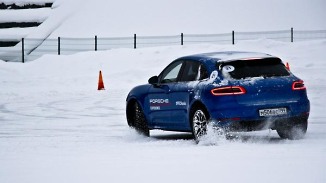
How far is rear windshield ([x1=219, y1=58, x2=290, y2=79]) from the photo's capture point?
11.9 m

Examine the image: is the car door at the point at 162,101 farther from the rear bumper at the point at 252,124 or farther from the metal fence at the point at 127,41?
the metal fence at the point at 127,41

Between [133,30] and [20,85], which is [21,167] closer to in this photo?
[20,85]

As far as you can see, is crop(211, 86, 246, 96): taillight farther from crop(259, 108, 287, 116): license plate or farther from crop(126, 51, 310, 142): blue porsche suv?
crop(259, 108, 287, 116): license plate

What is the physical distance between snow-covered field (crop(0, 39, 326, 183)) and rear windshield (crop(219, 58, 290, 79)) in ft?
3.39

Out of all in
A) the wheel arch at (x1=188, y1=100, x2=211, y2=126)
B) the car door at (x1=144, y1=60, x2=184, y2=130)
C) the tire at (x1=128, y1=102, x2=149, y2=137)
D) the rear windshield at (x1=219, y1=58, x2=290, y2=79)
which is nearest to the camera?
the wheel arch at (x1=188, y1=100, x2=211, y2=126)

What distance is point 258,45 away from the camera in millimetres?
39094

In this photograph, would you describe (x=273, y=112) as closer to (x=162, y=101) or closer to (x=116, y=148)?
(x=162, y=101)

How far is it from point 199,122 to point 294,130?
156 cm

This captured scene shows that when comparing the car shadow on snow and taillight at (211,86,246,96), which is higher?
taillight at (211,86,246,96)

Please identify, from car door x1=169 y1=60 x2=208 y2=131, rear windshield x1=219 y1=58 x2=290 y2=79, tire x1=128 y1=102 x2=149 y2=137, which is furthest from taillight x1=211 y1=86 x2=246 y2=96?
tire x1=128 y1=102 x2=149 y2=137

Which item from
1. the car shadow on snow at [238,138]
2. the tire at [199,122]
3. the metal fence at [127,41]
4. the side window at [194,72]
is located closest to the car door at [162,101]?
the side window at [194,72]

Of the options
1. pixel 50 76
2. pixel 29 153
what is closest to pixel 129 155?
pixel 29 153

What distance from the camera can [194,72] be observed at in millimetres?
12555

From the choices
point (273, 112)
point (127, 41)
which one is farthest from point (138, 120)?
point (127, 41)
